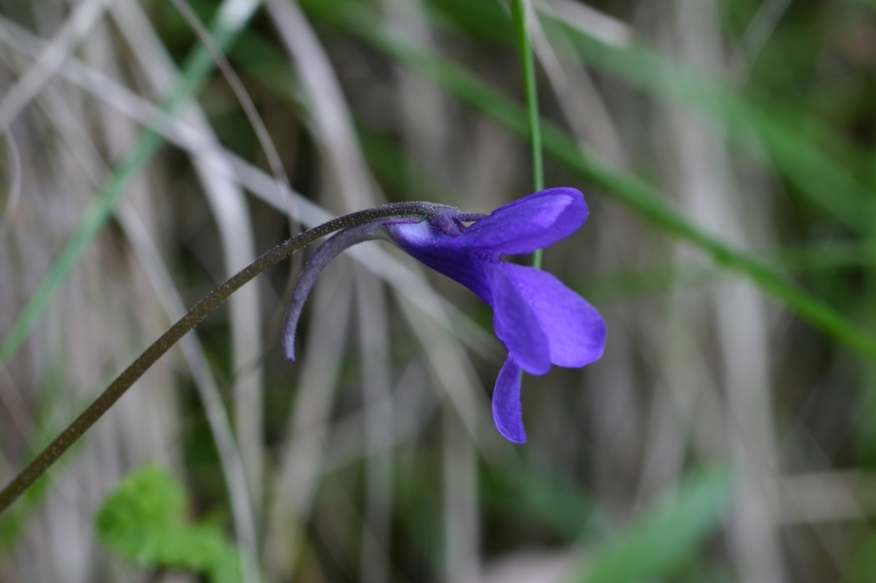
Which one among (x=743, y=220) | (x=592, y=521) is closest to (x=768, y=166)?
(x=743, y=220)

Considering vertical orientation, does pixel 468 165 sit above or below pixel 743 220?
above

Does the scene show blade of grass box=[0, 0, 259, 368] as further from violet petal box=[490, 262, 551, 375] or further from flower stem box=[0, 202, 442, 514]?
violet petal box=[490, 262, 551, 375]

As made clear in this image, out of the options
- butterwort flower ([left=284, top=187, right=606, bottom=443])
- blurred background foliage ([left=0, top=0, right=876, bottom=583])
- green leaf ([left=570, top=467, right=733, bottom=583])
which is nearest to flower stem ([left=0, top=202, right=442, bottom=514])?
butterwort flower ([left=284, top=187, right=606, bottom=443])

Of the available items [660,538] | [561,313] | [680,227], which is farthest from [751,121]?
[561,313]

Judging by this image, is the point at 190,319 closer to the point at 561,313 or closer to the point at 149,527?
the point at 561,313

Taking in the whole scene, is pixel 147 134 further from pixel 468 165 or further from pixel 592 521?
pixel 592 521

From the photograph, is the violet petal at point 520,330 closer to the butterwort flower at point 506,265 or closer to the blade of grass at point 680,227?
the butterwort flower at point 506,265

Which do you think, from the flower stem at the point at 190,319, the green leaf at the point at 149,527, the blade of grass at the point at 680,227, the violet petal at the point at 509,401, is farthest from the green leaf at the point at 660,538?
the flower stem at the point at 190,319
